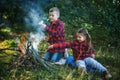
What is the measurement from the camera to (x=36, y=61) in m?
5.11

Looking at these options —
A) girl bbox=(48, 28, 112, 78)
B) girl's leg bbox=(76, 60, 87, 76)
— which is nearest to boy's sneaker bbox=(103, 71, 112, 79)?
girl bbox=(48, 28, 112, 78)

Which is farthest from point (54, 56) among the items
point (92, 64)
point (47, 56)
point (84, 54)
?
point (92, 64)

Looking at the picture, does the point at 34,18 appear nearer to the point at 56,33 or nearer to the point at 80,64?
the point at 56,33

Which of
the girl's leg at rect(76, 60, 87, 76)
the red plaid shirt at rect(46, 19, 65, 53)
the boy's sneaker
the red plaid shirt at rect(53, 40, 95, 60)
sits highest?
the red plaid shirt at rect(46, 19, 65, 53)

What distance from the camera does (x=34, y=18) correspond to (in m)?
7.09

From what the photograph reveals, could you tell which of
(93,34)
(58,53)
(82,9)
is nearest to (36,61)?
(58,53)

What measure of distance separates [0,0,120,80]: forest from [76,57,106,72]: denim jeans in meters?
0.12

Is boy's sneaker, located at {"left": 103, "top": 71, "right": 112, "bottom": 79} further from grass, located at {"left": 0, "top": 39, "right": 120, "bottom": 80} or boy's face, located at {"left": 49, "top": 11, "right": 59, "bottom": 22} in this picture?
boy's face, located at {"left": 49, "top": 11, "right": 59, "bottom": 22}

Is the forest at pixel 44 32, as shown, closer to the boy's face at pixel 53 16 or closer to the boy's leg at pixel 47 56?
the boy's leg at pixel 47 56

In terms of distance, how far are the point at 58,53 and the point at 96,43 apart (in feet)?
4.49

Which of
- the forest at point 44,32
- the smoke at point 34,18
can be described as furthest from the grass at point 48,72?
the smoke at point 34,18

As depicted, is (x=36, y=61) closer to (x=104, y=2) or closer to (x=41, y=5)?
(x=41, y=5)

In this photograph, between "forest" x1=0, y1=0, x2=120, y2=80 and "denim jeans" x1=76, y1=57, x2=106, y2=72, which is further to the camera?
"denim jeans" x1=76, y1=57, x2=106, y2=72

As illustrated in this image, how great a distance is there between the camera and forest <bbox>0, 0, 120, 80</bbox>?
4.96 metres
